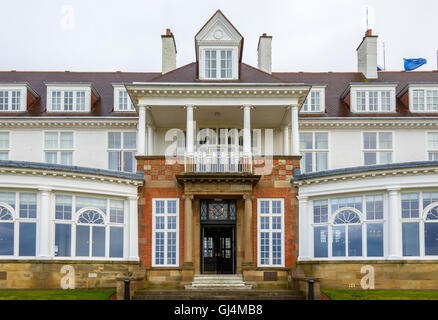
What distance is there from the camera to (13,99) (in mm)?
33625

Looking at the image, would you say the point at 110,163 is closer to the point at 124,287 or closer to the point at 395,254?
the point at 124,287

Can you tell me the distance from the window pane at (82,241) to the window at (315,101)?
1473cm

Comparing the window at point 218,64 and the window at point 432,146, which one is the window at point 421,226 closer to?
the window at point 432,146

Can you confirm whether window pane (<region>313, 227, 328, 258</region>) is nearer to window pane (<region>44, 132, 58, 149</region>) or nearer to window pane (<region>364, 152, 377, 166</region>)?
window pane (<region>364, 152, 377, 166</region>)

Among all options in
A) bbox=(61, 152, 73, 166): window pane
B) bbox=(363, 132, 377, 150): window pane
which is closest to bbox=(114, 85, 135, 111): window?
bbox=(61, 152, 73, 166): window pane

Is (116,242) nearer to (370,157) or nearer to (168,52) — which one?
(168,52)

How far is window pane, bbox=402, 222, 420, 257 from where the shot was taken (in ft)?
78.5

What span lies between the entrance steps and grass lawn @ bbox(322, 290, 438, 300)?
3931 mm

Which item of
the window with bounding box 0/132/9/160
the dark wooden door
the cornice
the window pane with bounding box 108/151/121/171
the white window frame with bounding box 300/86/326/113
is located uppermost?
→ the white window frame with bounding box 300/86/326/113

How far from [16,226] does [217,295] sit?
28.5ft

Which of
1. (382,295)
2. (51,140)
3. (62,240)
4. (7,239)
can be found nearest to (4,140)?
(51,140)

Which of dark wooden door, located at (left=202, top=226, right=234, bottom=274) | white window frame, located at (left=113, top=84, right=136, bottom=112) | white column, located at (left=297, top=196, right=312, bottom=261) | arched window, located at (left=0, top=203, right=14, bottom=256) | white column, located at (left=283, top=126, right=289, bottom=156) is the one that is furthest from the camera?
white window frame, located at (left=113, top=84, right=136, bottom=112)

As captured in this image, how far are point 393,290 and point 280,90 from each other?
1038 cm

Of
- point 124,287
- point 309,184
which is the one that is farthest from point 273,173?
point 124,287
